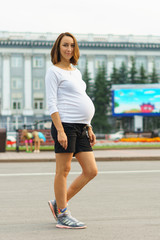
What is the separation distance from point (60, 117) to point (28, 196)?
293 cm

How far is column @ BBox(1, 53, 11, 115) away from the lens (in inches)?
2840

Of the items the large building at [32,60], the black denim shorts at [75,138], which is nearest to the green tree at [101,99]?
the large building at [32,60]

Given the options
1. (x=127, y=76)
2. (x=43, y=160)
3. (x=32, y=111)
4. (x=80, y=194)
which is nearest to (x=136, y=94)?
(x=127, y=76)

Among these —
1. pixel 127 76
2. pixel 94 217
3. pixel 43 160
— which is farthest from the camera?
pixel 127 76

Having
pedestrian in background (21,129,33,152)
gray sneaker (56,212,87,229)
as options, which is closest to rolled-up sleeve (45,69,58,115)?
gray sneaker (56,212,87,229)

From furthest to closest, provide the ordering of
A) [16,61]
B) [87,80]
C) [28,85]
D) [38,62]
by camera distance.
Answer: [38,62]
[28,85]
[16,61]
[87,80]

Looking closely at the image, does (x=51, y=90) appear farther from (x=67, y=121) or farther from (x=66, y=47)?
(x=66, y=47)

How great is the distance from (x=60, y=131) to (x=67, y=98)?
0.36 meters

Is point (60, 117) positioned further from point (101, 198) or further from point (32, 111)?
point (32, 111)

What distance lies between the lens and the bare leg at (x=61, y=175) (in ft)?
15.0

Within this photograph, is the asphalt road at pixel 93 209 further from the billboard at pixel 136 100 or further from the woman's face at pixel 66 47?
the billboard at pixel 136 100

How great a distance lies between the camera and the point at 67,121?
15.0 feet

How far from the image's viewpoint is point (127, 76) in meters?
66.7

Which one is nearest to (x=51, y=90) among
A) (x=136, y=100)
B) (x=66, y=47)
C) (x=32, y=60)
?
(x=66, y=47)
